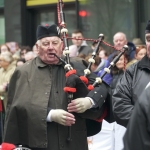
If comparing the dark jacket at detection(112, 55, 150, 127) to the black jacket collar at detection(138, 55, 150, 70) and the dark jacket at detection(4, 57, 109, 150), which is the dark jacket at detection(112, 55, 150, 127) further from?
the dark jacket at detection(4, 57, 109, 150)

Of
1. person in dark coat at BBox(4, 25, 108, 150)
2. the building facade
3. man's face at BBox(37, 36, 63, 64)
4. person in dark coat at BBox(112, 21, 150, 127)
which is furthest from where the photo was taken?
the building facade

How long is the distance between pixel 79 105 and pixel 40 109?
1.43ft

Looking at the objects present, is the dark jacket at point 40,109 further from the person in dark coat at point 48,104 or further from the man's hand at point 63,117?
the man's hand at point 63,117

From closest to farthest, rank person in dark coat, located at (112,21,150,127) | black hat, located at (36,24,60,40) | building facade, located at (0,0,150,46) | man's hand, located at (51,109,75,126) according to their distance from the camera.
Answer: person in dark coat, located at (112,21,150,127) < man's hand, located at (51,109,75,126) < black hat, located at (36,24,60,40) < building facade, located at (0,0,150,46)

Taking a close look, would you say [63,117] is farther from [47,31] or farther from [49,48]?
[47,31]

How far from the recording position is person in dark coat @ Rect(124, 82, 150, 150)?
288cm

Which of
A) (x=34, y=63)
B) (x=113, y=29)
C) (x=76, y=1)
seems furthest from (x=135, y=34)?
(x=34, y=63)

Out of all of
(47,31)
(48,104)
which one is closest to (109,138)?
(48,104)

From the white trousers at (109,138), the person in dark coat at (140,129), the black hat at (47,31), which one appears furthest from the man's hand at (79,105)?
the white trousers at (109,138)

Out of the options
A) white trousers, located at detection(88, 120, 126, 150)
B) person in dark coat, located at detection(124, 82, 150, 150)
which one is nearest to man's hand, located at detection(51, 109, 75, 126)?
person in dark coat, located at detection(124, 82, 150, 150)

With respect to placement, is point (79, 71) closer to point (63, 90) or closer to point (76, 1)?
point (63, 90)

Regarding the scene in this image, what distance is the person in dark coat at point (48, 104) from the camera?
504cm

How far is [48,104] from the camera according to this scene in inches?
203

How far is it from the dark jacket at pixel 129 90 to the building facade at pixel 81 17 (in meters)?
7.05
